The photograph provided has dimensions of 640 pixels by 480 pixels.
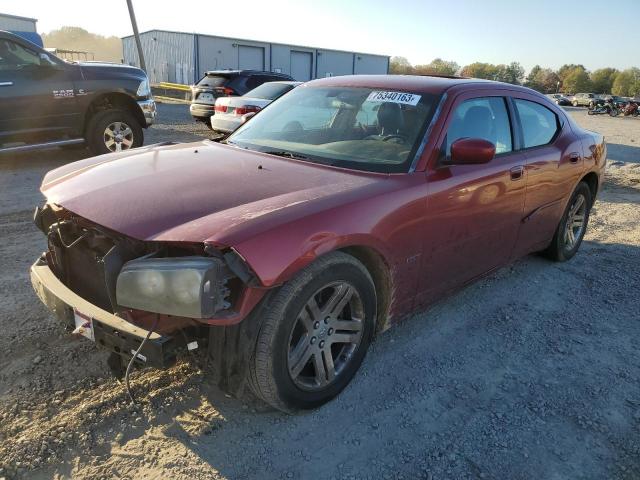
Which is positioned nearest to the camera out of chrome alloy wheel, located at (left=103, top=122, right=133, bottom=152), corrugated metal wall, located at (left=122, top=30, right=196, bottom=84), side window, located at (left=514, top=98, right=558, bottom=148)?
side window, located at (left=514, top=98, right=558, bottom=148)

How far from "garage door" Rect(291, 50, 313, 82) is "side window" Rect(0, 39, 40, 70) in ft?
116

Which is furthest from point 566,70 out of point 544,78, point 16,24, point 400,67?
point 16,24

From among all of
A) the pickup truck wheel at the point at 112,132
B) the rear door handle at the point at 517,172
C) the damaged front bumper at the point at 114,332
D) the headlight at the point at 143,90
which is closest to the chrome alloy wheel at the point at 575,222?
the rear door handle at the point at 517,172

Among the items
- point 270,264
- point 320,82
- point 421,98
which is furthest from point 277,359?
point 320,82

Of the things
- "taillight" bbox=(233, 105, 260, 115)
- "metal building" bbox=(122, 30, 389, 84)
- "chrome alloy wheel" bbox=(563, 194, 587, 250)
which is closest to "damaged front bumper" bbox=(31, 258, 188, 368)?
"chrome alloy wheel" bbox=(563, 194, 587, 250)

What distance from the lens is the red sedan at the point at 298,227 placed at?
2123mm

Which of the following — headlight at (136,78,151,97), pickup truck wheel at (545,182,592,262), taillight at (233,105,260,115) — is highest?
headlight at (136,78,151,97)

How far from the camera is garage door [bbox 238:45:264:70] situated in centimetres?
3878

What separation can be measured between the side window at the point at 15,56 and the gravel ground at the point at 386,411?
15.6ft

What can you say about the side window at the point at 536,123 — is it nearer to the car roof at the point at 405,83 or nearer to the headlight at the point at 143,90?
the car roof at the point at 405,83

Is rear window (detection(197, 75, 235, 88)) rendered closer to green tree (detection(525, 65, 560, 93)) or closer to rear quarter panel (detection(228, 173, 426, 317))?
rear quarter panel (detection(228, 173, 426, 317))

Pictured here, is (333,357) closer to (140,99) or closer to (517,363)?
(517,363)

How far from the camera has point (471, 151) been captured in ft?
9.64

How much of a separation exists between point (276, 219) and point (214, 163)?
41.2 inches
